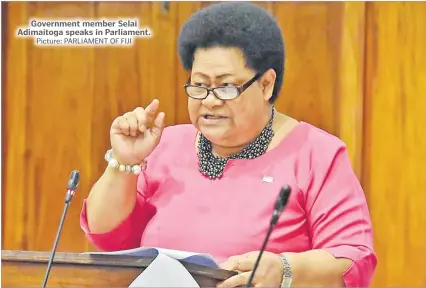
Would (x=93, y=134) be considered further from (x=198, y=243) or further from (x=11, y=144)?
→ (x=198, y=243)

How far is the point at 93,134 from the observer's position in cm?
187

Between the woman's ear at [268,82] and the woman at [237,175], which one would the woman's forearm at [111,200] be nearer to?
the woman at [237,175]

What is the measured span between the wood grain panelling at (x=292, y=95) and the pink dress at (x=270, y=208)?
1.47ft

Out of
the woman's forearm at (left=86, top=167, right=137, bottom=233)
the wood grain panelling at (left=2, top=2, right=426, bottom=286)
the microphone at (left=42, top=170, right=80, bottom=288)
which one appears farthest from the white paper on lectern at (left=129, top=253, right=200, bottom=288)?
the wood grain panelling at (left=2, top=2, right=426, bottom=286)

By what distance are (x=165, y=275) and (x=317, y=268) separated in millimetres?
238

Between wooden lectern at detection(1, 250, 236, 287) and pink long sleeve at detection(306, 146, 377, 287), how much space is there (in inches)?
8.3

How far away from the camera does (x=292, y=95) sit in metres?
1.78

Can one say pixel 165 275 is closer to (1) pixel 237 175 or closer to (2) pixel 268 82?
(1) pixel 237 175

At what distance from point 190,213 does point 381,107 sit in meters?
0.66

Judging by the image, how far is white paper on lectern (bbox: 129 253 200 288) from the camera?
104cm

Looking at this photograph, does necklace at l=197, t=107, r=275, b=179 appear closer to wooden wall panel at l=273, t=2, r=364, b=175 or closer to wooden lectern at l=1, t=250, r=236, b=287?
wooden lectern at l=1, t=250, r=236, b=287

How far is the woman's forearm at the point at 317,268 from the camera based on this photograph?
1137 millimetres

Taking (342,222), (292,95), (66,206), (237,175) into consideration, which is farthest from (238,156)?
(292,95)

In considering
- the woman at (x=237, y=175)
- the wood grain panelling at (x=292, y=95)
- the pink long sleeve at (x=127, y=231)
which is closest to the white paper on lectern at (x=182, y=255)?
the woman at (x=237, y=175)
